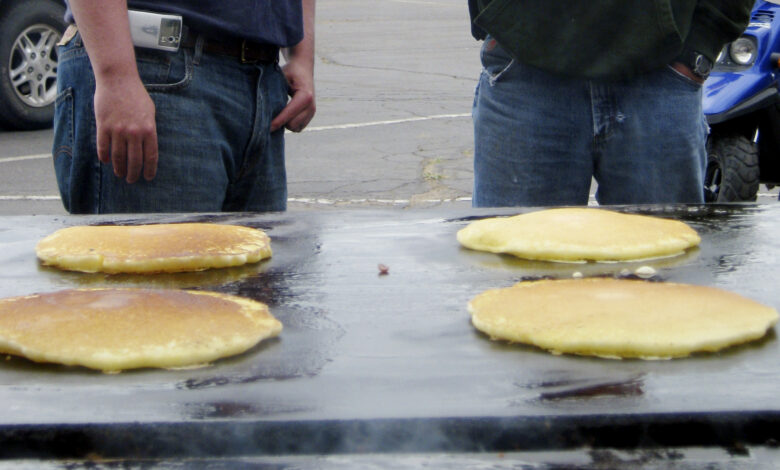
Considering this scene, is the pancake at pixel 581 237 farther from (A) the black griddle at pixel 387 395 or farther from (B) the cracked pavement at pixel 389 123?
(B) the cracked pavement at pixel 389 123

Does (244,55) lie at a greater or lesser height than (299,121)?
greater

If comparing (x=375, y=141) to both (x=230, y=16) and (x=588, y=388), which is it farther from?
(x=588, y=388)

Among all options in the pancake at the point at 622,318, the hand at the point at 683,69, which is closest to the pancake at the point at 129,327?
the pancake at the point at 622,318

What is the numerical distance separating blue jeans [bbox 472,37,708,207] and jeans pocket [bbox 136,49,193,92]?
80cm

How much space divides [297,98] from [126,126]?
19.4 inches

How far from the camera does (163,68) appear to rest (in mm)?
2189

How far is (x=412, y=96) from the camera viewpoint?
32.2 ft

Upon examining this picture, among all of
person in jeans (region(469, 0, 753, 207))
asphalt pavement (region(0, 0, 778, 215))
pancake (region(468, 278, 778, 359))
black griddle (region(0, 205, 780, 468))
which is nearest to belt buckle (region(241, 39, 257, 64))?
person in jeans (region(469, 0, 753, 207))

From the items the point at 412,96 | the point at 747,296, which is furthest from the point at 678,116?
the point at 412,96

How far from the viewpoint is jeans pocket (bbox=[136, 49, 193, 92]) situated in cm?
218

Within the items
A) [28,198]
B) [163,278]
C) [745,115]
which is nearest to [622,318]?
[163,278]

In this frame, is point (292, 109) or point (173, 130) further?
point (292, 109)

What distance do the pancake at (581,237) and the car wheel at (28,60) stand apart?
6.10 m

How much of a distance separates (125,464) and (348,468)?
8.5 inches
